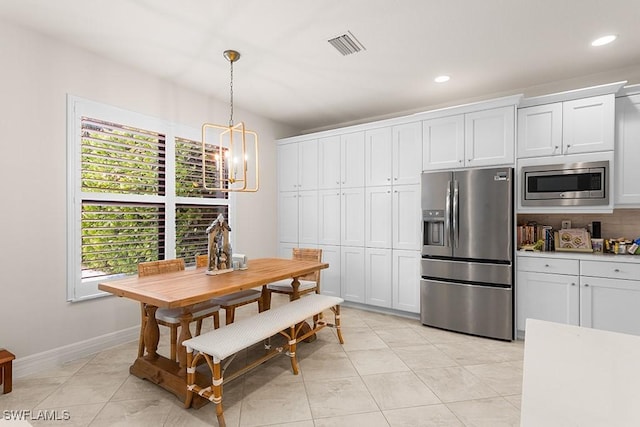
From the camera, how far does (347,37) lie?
2670 millimetres

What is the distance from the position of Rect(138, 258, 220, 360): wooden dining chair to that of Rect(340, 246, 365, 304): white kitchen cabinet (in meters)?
1.98

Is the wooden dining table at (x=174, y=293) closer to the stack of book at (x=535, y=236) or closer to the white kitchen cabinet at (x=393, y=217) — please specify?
the white kitchen cabinet at (x=393, y=217)

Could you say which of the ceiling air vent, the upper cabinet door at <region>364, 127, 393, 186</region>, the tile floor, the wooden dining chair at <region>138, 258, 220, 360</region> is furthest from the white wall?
the upper cabinet door at <region>364, 127, 393, 186</region>

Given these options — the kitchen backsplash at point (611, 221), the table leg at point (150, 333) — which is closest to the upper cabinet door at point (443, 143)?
the kitchen backsplash at point (611, 221)

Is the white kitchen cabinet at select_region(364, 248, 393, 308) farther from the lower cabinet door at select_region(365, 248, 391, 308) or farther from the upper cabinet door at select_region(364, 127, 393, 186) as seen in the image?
the upper cabinet door at select_region(364, 127, 393, 186)

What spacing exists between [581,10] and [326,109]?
2.90m

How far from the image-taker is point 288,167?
5.01 meters

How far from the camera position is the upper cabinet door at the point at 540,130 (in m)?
3.17

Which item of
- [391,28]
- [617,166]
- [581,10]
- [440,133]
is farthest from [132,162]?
[617,166]

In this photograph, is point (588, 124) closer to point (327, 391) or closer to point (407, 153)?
point (407, 153)

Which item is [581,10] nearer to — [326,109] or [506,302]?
[506,302]

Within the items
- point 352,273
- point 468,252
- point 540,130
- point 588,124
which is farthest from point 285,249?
point 588,124

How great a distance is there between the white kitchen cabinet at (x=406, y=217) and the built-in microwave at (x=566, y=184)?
110 cm

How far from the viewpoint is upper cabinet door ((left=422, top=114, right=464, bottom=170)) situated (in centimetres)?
356
